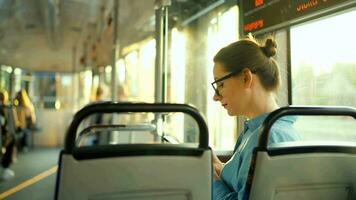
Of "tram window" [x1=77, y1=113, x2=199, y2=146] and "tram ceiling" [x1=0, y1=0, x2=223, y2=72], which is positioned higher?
"tram ceiling" [x1=0, y1=0, x2=223, y2=72]

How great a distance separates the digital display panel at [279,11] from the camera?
1729 millimetres

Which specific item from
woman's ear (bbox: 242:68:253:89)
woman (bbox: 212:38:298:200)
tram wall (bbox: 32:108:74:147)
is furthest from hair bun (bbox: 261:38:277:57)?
tram wall (bbox: 32:108:74:147)

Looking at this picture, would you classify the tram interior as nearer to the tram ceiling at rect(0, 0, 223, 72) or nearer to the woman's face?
the tram ceiling at rect(0, 0, 223, 72)

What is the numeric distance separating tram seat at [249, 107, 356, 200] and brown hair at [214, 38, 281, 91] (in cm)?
36

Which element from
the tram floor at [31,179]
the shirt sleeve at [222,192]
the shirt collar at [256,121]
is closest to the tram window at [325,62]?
the shirt collar at [256,121]

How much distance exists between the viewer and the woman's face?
153 centimetres

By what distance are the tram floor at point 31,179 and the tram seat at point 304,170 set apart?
9.14 ft

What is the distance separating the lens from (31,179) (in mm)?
5777

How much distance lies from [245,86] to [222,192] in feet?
1.30

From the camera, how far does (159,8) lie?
10.00ft

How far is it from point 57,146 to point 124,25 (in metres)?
5.56

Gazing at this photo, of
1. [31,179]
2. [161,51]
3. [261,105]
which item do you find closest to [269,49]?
[261,105]

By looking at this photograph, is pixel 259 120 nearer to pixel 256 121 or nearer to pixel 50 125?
pixel 256 121

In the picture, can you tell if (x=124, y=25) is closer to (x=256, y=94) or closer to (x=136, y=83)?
(x=136, y=83)
